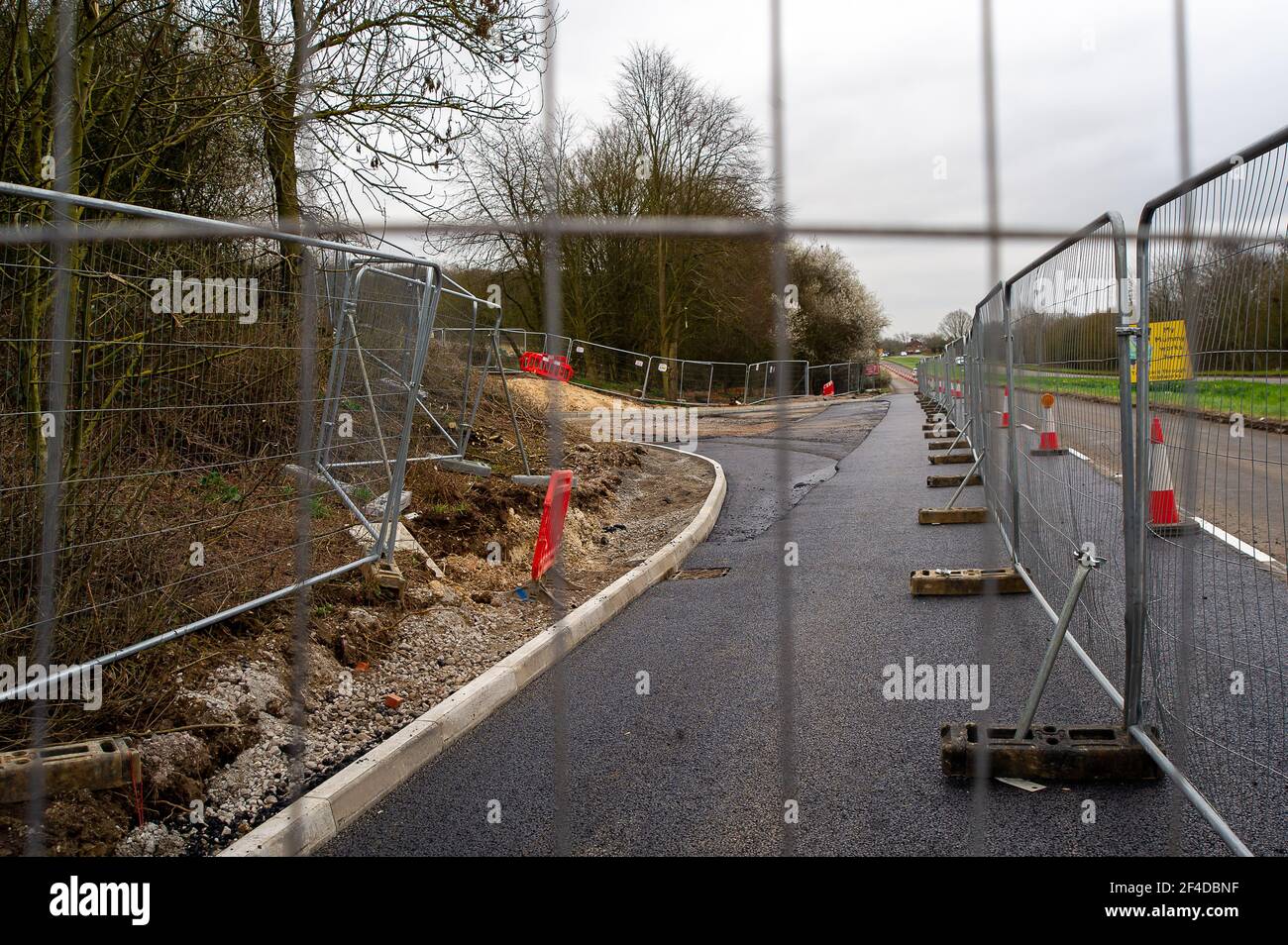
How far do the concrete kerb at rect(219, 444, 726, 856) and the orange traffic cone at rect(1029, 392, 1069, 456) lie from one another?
2.83m

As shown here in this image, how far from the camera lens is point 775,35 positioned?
4.32m

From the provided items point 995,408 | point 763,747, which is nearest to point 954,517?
point 995,408

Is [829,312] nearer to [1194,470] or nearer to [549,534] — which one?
[549,534]

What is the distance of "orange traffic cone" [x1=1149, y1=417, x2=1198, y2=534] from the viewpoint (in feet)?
11.3

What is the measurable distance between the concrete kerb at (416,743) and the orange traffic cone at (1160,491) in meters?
2.91

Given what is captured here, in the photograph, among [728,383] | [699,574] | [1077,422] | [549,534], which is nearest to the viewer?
[1077,422]

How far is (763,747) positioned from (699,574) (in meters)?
3.84

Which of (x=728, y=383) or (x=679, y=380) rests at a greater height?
(x=728, y=383)

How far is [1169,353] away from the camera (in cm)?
337
